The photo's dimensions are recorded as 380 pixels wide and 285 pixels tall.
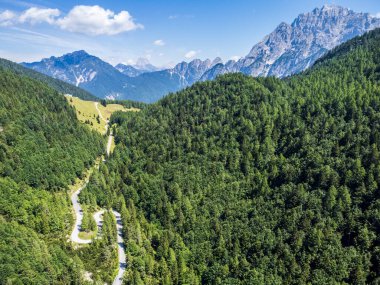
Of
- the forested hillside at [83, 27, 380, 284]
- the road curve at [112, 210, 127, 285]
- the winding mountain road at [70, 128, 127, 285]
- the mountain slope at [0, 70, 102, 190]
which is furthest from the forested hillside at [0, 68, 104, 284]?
the forested hillside at [83, 27, 380, 284]

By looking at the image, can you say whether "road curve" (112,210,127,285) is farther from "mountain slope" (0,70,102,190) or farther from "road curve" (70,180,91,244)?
"mountain slope" (0,70,102,190)

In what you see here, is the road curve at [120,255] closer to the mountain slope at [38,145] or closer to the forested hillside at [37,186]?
the forested hillside at [37,186]

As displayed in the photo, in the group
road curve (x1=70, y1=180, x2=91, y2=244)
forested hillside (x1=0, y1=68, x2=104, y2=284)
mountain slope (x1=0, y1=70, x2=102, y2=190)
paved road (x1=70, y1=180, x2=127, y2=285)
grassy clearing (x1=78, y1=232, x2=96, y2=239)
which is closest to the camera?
forested hillside (x1=0, y1=68, x2=104, y2=284)

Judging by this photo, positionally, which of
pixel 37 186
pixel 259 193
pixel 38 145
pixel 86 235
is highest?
pixel 38 145

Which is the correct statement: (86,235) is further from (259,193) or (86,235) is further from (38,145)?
(259,193)

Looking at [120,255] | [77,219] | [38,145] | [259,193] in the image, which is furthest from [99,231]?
[259,193]

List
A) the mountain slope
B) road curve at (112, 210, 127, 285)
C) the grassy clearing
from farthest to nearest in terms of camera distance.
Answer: the mountain slope < the grassy clearing < road curve at (112, 210, 127, 285)
